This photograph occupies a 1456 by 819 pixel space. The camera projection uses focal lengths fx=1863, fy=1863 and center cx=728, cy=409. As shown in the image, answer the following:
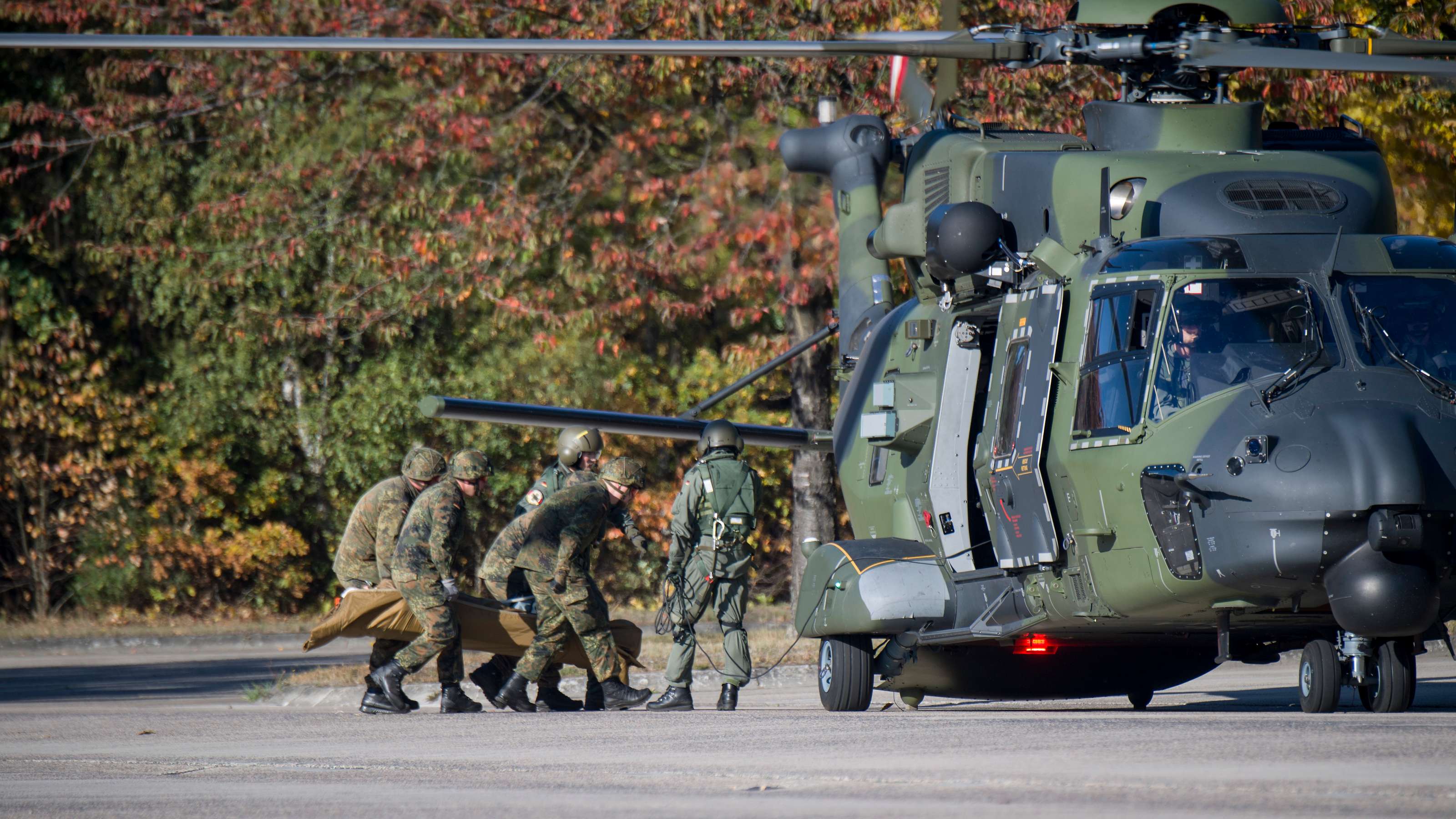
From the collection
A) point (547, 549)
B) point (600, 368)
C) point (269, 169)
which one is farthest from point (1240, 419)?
point (600, 368)

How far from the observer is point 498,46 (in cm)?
909

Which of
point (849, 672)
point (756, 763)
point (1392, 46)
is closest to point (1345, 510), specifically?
point (756, 763)

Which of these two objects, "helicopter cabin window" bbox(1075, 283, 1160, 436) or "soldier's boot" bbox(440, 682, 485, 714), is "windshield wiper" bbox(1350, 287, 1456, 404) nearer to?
"helicopter cabin window" bbox(1075, 283, 1160, 436)

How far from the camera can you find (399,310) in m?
19.1

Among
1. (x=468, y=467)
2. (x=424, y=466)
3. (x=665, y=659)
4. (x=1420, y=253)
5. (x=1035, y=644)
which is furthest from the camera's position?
(x=665, y=659)

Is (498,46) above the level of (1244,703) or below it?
above

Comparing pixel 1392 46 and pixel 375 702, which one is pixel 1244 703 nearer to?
pixel 1392 46

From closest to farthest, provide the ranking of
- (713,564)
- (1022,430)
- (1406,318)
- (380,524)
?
(1406,318) → (1022,430) → (713,564) → (380,524)

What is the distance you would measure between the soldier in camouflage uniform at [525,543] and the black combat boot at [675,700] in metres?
0.68

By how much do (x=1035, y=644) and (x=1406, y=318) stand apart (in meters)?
2.85

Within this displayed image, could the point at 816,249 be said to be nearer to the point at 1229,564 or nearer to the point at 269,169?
the point at 269,169

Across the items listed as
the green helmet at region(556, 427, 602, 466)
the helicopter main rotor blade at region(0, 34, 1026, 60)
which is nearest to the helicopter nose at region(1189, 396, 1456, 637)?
the helicopter main rotor blade at region(0, 34, 1026, 60)

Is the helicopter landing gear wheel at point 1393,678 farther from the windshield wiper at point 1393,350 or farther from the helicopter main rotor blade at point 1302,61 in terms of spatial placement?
the helicopter main rotor blade at point 1302,61

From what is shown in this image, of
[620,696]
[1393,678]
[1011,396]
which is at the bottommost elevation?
[620,696]
